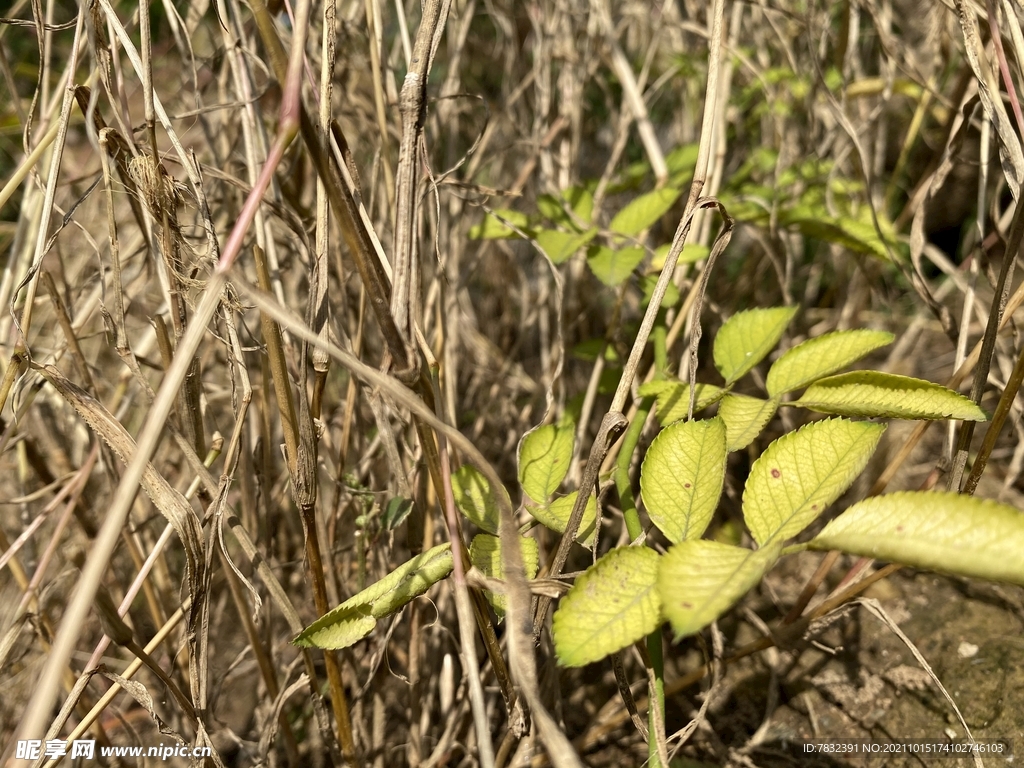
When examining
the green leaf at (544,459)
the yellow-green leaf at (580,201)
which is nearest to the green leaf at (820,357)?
the green leaf at (544,459)

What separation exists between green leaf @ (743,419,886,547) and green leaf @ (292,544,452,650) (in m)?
0.26

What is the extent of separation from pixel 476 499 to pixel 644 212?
492 mm

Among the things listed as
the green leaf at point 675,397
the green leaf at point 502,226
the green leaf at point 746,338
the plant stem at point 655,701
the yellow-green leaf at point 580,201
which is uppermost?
the yellow-green leaf at point 580,201

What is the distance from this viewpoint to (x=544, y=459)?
0.68 meters

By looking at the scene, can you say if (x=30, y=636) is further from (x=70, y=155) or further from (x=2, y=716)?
(x=70, y=155)

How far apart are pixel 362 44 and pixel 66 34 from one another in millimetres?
1738

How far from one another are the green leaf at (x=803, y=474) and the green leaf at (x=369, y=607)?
0.26m

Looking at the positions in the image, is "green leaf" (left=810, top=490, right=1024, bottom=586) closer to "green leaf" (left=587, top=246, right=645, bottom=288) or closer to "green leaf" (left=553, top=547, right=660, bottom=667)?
"green leaf" (left=553, top=547, right=660, bottom=667)

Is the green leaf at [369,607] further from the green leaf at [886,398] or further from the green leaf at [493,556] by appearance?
the green leaf at [886,398]

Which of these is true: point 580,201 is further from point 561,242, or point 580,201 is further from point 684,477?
point 684,477

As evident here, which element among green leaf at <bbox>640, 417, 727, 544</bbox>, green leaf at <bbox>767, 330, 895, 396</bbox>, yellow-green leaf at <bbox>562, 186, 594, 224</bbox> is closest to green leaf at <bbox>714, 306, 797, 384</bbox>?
green leaf at <bbox>767, 330, 895, 396</bbox>

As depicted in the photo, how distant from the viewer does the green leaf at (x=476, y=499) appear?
2.13ft

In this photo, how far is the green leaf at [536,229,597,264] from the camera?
833mm

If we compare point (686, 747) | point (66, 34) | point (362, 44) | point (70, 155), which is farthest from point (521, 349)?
point (66, 34)
